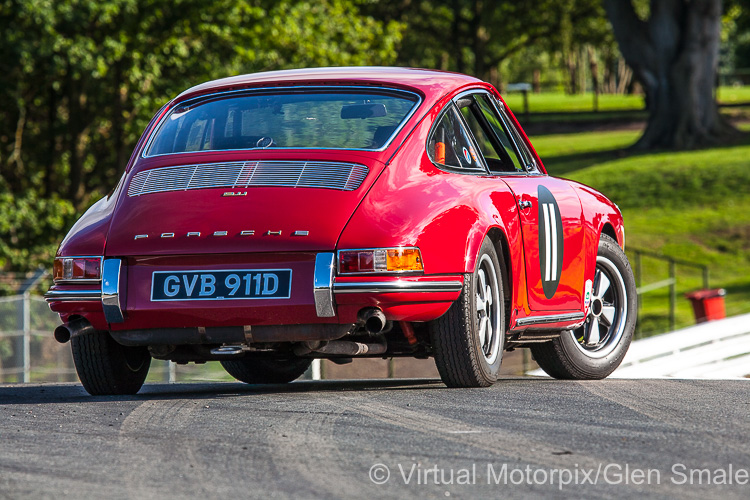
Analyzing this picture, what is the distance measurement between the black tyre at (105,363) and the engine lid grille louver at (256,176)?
85cm

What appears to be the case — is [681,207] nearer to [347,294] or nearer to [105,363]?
[105,363]

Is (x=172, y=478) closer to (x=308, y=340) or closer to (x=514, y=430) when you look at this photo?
(x=514, y=430)

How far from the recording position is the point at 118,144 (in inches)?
1070

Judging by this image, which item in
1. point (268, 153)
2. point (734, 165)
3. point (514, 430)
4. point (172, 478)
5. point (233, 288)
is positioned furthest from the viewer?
point (734, 165)

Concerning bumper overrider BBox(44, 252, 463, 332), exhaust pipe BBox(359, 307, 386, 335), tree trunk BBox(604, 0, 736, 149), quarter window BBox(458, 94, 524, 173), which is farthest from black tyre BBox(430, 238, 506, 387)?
tree trunk BBox(604, 0, 736, 149)

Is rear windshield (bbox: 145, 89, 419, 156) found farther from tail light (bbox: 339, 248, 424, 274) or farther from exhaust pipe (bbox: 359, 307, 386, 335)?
exhaust pipe (bbox: 359, 307, 386, 335)

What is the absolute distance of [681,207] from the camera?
37344mm

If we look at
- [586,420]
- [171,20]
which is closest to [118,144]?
[171,20]

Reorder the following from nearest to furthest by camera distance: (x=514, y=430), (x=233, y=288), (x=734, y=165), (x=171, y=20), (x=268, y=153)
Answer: (x=514, y=430) → (x=233, y=288) → (x=268, y=153) → (x=171, y=20) → (x=734, y=165)

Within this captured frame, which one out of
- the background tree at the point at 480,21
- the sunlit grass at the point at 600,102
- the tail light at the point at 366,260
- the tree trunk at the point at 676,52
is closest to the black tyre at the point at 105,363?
the tail light at the point at 366,260

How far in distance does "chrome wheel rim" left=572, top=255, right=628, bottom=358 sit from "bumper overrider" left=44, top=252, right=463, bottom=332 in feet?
7.14

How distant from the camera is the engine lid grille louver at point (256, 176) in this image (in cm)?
605

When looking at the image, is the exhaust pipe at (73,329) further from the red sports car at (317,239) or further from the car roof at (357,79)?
the car roof at (357,79)

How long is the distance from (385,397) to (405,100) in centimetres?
161
